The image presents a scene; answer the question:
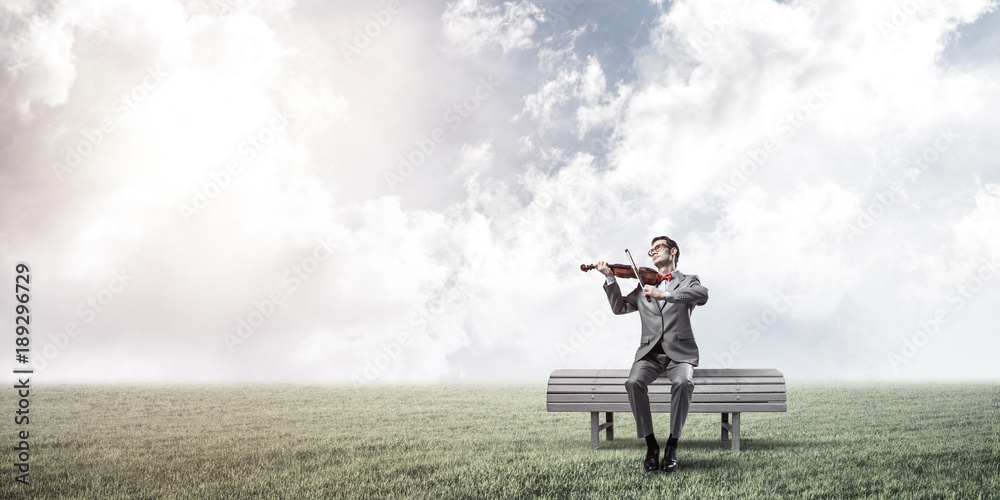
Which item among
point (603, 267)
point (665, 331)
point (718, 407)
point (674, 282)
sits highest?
point (603, 267)

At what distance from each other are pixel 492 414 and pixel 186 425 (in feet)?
16.7

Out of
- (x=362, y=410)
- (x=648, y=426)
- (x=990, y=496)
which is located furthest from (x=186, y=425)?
(x=990, y=496)

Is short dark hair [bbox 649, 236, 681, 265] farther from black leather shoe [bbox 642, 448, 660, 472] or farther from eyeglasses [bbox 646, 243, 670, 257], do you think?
black leather shoe [bbox 642, 448, 660, 472]

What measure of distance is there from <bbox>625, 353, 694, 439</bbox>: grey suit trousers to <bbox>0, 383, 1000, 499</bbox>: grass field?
402 millimetres

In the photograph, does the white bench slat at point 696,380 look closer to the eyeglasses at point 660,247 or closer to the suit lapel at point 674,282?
the suit lapel at point 674,282

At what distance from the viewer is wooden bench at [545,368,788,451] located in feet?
23.0

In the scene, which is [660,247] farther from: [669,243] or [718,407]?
[718,407]

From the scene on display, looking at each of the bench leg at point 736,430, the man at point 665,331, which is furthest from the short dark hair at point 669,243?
the bench leg at point 736,430

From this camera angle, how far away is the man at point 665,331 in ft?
20.3

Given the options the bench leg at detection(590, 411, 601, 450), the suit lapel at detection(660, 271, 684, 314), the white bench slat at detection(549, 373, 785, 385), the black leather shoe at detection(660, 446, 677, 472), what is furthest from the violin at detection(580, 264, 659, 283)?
the bench leg at detection(590, 411, 601, 450)

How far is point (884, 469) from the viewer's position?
5.81 meters

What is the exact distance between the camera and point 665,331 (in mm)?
6621

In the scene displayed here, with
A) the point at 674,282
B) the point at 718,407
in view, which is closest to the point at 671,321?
the point at 674,282

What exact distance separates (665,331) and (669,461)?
1.39 meters
